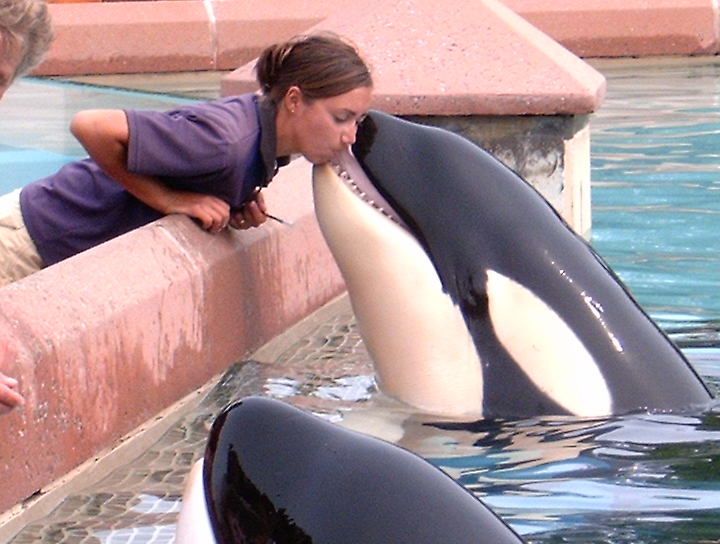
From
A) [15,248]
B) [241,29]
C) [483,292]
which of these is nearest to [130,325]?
[15,248]

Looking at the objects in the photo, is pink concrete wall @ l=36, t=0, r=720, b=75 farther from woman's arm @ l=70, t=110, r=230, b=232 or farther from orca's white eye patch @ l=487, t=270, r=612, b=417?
orca's white eye patch @ l=487, t=270, r=612, b=417

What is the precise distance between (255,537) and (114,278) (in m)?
2.07

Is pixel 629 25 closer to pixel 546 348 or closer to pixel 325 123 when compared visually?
pixel 325 123

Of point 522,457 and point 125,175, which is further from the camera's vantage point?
point 125,175

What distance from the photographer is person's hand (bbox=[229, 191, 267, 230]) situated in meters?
4.30

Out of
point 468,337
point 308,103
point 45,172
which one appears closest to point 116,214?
point 308,103

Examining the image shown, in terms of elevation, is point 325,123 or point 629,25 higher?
point 325,123

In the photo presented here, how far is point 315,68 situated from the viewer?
13.1ft

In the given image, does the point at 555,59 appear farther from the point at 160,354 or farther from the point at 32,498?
the point at 32,498

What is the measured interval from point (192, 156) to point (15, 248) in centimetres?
58

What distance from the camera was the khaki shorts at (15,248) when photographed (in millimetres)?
4133

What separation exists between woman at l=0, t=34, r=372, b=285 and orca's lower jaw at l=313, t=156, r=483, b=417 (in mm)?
362

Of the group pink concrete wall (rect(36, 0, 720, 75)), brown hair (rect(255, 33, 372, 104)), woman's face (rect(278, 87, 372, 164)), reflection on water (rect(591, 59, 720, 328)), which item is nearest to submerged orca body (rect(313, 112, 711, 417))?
woman's face (rect(278, 87, 372, 164))

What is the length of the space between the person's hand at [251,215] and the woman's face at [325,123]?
23cm
